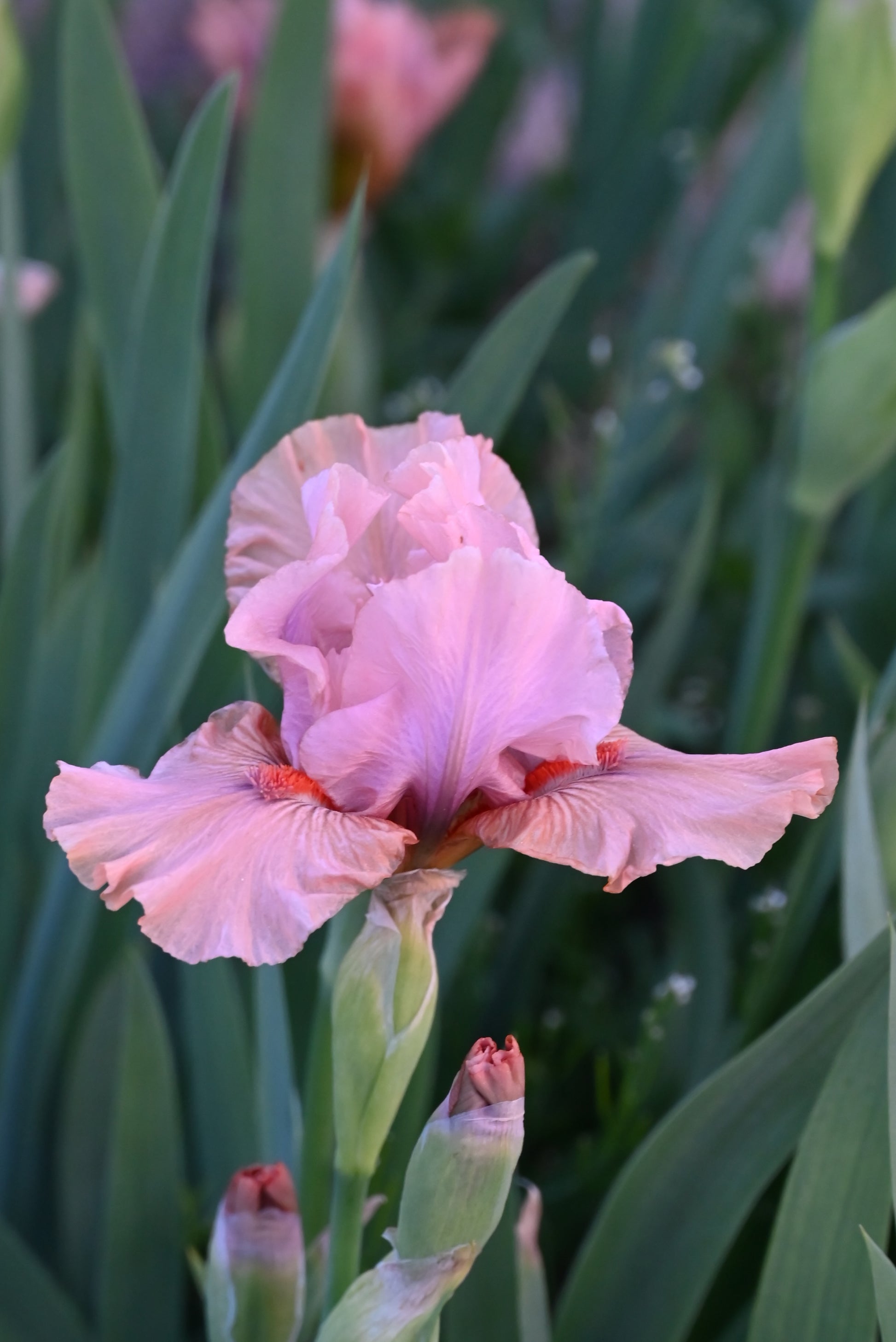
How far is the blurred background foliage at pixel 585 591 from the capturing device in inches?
16.8

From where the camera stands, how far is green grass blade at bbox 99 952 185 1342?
47 cm

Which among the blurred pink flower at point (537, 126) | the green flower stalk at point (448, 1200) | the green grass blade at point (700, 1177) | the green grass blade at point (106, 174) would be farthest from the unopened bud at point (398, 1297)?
the blurred pink flower at point (537, 126)

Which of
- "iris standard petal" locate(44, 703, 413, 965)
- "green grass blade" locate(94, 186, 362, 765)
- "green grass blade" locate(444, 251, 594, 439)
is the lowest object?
"iris standard petal" locate(44, 703, 413, 965)

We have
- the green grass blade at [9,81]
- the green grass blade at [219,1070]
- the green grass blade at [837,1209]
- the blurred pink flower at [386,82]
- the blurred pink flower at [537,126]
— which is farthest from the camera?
the blurred pink flower at [537,126]

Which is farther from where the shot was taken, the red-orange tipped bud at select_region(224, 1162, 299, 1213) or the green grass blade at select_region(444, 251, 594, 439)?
the green grass blade at select_region(444, 251, 594, 439)

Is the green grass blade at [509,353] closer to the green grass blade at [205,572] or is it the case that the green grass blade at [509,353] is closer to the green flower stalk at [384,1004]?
the green grass blade at [205,572]

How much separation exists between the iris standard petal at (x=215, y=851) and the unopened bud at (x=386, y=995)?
Answer: 0.9 inches

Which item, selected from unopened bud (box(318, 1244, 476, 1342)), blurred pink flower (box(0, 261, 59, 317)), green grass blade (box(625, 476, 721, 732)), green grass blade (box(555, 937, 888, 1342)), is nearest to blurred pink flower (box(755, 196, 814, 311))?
green grass blade (box(625, 476, 721, 732))

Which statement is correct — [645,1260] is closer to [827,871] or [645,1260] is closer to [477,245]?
[827,871]

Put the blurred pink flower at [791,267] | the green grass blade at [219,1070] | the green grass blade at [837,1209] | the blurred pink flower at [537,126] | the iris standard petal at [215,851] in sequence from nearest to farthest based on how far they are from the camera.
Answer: the iris standard petal at [215,851] → the green grass blade at [837,1209] → the green grass blade at [219,1070] → the blurred pink flower at [791,267] → the blurred pink flower at [537,126]

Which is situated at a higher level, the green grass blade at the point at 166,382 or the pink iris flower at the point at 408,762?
the green grass blade at the point at 166,382

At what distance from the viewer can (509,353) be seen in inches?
20.3

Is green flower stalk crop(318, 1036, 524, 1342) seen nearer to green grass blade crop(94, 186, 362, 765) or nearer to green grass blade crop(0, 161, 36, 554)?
green grass blade crop(94, 186, 362, 765)

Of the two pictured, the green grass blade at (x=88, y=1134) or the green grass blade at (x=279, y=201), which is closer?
the green grass blade at (x=88, y=1134)
